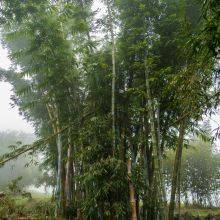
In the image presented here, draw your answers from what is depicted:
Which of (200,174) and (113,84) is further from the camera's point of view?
(200,174)

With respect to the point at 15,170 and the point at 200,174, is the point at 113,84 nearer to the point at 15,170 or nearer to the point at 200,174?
the point at 200,174

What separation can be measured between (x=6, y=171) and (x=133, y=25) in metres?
27.4

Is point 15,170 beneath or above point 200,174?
above

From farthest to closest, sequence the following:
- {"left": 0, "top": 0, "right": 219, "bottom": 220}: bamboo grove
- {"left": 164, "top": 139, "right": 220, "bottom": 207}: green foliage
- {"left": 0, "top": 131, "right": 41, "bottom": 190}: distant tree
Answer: {"left": 0, "top": 131, "right": 41, "bottom": 190}: distant tree, {"left": 164, "top": 139, "right": 220, "bottom": 207}: green foliage, {"left": 0, "top": 0, "right": 219, "bottom": 220}: bamboo grove

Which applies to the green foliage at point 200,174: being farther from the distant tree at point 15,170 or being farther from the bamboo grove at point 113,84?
the bamboo grove at point 113,84

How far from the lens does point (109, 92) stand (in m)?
7.70

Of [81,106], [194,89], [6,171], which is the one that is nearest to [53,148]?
[81,106]

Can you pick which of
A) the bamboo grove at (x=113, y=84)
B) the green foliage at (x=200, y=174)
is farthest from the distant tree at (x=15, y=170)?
the bamboo grove at (x=113, y=84)

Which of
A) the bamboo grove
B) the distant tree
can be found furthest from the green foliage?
the bamboo grove

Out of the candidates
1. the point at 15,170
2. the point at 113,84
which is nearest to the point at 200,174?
the point at 113,84

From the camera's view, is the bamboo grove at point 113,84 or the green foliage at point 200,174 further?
the green foliage at point 200,174

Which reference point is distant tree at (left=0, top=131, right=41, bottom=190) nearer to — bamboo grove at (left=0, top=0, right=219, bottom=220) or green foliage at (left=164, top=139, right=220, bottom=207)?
green foliage at (left=164, top=139, right=220, bottom=207)

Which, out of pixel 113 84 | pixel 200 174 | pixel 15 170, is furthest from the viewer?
pixel 15 170

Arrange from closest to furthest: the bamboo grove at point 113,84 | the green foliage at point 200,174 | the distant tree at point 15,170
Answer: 1. the bamboo grove at point 113,84
2. the green foliage at point 200,174
3. the distant tree at point 15,170
